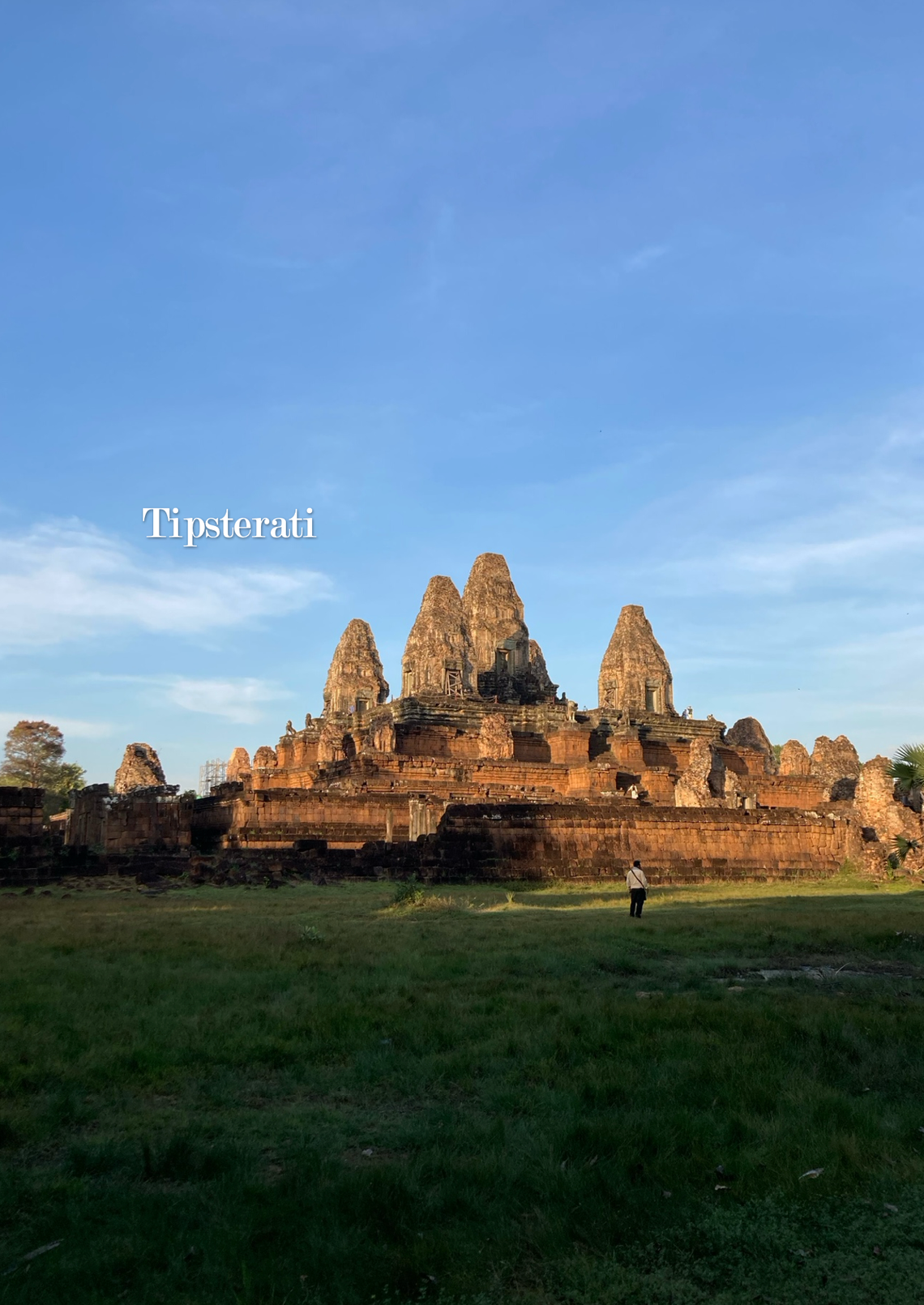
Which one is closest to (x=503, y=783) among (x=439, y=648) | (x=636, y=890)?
(x=439, y=648)

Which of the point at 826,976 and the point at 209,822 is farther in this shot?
the point at 209,822

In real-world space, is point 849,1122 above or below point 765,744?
below

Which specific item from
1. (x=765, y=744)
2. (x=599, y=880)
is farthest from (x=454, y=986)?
(x=765, y=744)

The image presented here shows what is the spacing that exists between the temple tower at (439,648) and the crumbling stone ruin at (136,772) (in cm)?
1123

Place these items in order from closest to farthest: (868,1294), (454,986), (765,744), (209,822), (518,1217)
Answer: (868,1294) → (518,1217) → (454,986) → (209,822) → (765,744)

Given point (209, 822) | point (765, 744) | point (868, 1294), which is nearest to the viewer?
point (868, 1294)

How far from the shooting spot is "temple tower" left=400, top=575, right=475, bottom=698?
45469 millimetres

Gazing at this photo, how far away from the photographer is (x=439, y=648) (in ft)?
151

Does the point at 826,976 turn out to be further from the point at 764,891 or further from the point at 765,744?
the point at 765,744

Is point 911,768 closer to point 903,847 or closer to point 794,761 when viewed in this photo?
point 903,847

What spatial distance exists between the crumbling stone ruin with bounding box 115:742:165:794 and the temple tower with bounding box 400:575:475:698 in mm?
11233

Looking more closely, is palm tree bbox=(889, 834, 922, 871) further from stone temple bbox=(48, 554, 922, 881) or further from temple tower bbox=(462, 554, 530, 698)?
temple tower bbox=(462, 554, 530, 698)

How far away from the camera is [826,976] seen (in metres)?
9.80

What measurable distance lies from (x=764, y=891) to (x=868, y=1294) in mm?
17682
